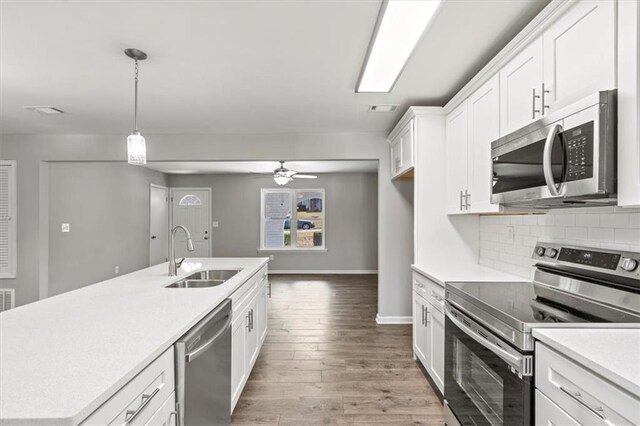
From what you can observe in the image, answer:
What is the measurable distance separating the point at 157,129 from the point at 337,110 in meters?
2.30

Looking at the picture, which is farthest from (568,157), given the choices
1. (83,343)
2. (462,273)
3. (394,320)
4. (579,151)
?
(394,320)

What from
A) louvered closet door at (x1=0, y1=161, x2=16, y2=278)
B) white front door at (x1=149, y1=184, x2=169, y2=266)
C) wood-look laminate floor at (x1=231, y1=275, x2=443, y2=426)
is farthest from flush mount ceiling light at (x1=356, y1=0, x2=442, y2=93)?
white front door at (x1=149, y1=184, x2=169, y2=266)

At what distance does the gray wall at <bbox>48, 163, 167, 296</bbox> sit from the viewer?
16.6 ft

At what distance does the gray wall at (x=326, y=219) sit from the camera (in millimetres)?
7773

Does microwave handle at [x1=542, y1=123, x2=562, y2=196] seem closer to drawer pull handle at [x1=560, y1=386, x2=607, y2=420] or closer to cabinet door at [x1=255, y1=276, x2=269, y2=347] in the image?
drawer pull handle at [x1=560, y1=386, x2=607, y2=420]

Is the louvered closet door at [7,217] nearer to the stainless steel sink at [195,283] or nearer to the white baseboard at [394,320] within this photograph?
the stainless steel sink at [195,283]

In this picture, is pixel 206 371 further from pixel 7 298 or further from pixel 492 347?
pixel 7 298

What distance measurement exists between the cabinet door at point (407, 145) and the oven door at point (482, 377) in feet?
5.56

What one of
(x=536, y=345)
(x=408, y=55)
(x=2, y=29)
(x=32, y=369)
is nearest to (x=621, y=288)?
(x=536, y=345)

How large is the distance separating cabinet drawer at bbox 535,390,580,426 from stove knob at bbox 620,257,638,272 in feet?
2.33

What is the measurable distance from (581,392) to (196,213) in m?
7.83

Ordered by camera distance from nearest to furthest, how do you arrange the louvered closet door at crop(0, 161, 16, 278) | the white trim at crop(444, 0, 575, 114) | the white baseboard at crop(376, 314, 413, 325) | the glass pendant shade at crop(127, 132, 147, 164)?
the white trim at crop(444, 0, 575, 114)
the glass pendant shade at crop(127, 132, 147, 164)
the white baseboard at crop(376, 314, 413, 325)
the louvered closet door at crop(0, 161, 16, 278)

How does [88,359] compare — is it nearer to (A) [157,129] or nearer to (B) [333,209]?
(A) [157,129]

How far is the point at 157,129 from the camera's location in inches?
162
